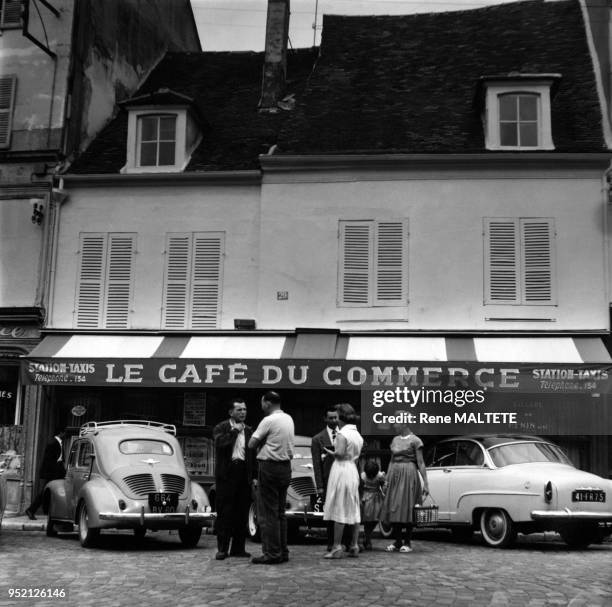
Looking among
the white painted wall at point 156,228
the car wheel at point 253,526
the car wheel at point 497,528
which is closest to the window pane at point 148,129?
the white painted wall at point 156,228

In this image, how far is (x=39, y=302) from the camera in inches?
780

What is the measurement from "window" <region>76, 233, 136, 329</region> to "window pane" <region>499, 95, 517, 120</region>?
810cm

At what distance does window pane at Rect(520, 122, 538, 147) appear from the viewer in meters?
19.3

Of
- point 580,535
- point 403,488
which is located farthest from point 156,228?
point 580,535

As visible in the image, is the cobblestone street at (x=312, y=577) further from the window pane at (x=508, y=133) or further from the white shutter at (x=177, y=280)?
the window pane at (x=508, y=133)

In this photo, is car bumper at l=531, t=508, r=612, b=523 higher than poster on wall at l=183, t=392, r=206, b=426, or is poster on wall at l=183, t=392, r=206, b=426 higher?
poster on wall at l=183, t=392, r=206, b=426

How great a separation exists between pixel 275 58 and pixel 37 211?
6.98 metres

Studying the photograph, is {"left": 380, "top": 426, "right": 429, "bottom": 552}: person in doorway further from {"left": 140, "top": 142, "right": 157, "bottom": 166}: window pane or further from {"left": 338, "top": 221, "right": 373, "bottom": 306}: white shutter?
{"left": 140, "top": 142, "right": 157, "bottom": 166}: window pane

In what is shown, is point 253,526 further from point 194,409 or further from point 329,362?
point 194,409

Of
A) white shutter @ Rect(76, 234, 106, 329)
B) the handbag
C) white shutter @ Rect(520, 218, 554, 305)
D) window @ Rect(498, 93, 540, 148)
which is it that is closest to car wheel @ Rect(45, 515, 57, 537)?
the handbag

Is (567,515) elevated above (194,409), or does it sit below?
below

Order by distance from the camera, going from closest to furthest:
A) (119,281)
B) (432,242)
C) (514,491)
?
1. (514,491)
2. (432,242)
3. (119,281)

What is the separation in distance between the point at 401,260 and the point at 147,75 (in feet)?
32.3

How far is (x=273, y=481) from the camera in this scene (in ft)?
34.6
